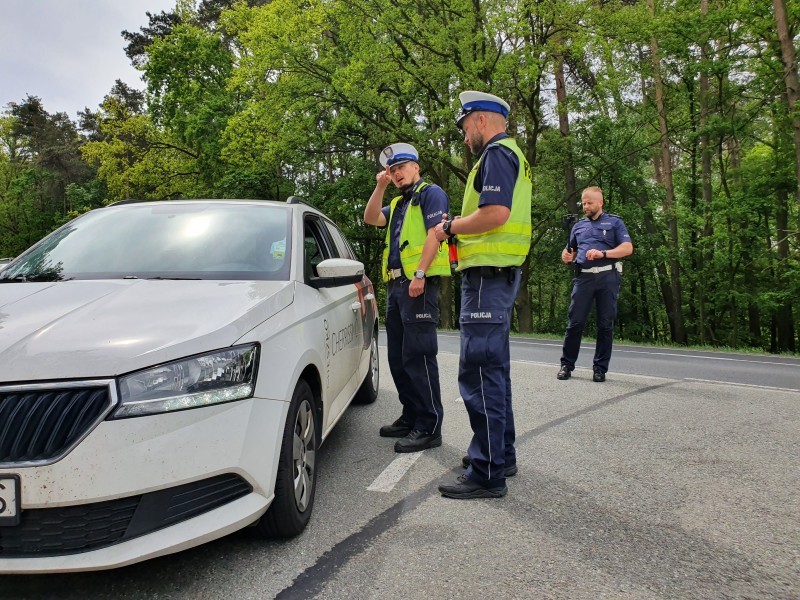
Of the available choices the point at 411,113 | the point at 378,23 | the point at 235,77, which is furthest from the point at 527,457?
the point at 235,77

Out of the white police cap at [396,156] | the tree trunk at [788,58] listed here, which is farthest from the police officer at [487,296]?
the tree trunk at [788,58]

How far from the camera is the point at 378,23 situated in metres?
18.8

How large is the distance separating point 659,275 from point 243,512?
2614 cm

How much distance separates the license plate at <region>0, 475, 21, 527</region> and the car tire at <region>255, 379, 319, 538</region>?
3.12 ft

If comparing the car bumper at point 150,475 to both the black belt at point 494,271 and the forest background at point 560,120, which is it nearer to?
the black belt at point 494,271

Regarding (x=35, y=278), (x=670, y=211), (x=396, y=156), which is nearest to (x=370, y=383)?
(x=396, y=156)

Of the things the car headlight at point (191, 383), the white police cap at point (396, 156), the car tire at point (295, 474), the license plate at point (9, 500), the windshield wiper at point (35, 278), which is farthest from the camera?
the white police cap at point (396, 156)

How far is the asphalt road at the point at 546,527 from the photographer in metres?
2.28

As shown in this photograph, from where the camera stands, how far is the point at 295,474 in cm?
271

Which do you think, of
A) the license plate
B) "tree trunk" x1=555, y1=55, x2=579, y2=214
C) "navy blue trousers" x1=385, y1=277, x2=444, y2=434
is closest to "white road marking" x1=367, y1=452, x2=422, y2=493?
"navy blue trousers" x1=385, y1=277, x2=444, y2=434

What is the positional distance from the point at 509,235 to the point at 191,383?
191 cm

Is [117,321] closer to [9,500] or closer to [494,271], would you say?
[9,500]

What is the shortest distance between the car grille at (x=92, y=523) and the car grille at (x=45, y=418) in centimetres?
21

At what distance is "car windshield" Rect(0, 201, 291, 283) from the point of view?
120 inches
